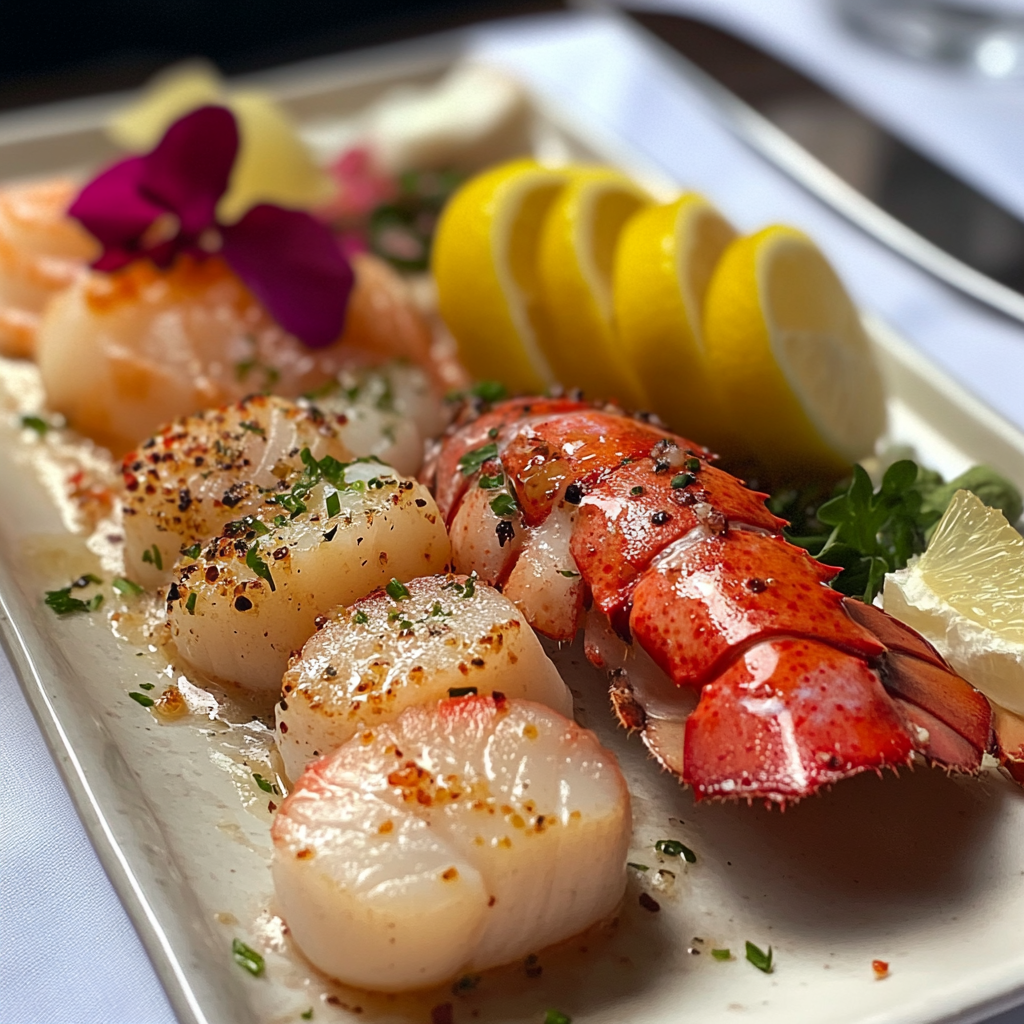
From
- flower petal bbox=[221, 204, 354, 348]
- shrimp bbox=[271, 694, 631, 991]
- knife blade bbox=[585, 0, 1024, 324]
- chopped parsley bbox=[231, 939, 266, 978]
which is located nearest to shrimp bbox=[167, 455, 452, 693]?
shrimp bbox=[271, 694, 631, 991]

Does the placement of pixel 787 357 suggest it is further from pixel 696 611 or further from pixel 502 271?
pixel 696 611

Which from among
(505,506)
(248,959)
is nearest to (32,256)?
(505,506)

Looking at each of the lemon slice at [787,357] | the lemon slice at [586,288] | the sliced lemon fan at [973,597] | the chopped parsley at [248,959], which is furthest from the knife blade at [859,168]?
the chopped parsley at [248,959]

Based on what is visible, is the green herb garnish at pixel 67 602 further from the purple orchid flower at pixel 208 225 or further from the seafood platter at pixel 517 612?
the purple orchid flower at pixel 208 225

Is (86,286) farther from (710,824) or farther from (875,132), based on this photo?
(875,132)

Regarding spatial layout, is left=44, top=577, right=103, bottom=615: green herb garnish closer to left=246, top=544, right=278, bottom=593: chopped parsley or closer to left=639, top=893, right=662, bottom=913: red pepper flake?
left=246, top=544, right=278, bottom=593: chopped parsley

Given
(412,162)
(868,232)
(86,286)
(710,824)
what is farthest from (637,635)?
(412,162)
